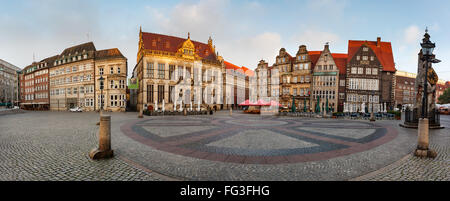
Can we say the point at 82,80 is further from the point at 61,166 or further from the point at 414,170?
the point at 414,170

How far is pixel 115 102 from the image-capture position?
34906 millimetres

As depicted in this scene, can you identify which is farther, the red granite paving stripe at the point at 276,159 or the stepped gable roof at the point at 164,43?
the stepped gable roof at the point at 164,43

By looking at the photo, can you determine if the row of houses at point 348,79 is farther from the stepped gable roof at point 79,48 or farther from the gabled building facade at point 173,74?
the stepped gable roof at point 79,48

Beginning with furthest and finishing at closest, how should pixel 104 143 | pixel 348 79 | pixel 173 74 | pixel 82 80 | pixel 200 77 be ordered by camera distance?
1. pixel 82 80
2. pixel 200 77
3. pixel 173 74
4. pixel 348 79
5. pixel 104 143

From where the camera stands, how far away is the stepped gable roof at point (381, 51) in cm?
3534

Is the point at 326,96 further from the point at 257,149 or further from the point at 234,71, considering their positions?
the point at 257,149

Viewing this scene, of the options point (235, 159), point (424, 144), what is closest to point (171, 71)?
point (235, 159)

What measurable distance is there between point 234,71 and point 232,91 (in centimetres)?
652

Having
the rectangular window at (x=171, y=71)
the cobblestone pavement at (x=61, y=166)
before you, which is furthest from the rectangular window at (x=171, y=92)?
the cobblestone pavement at (x=61, y=166)

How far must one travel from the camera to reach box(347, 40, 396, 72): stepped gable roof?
3534 centimetres

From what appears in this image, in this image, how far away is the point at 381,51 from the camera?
121 ft

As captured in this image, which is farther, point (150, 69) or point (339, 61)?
point (339, 61)

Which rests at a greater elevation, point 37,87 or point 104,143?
point 37,87

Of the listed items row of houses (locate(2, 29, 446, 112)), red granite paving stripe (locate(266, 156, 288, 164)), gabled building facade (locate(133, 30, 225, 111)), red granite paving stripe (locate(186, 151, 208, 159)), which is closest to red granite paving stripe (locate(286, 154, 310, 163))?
red granite paving stripe (locate(266, 156, 288, 164))
